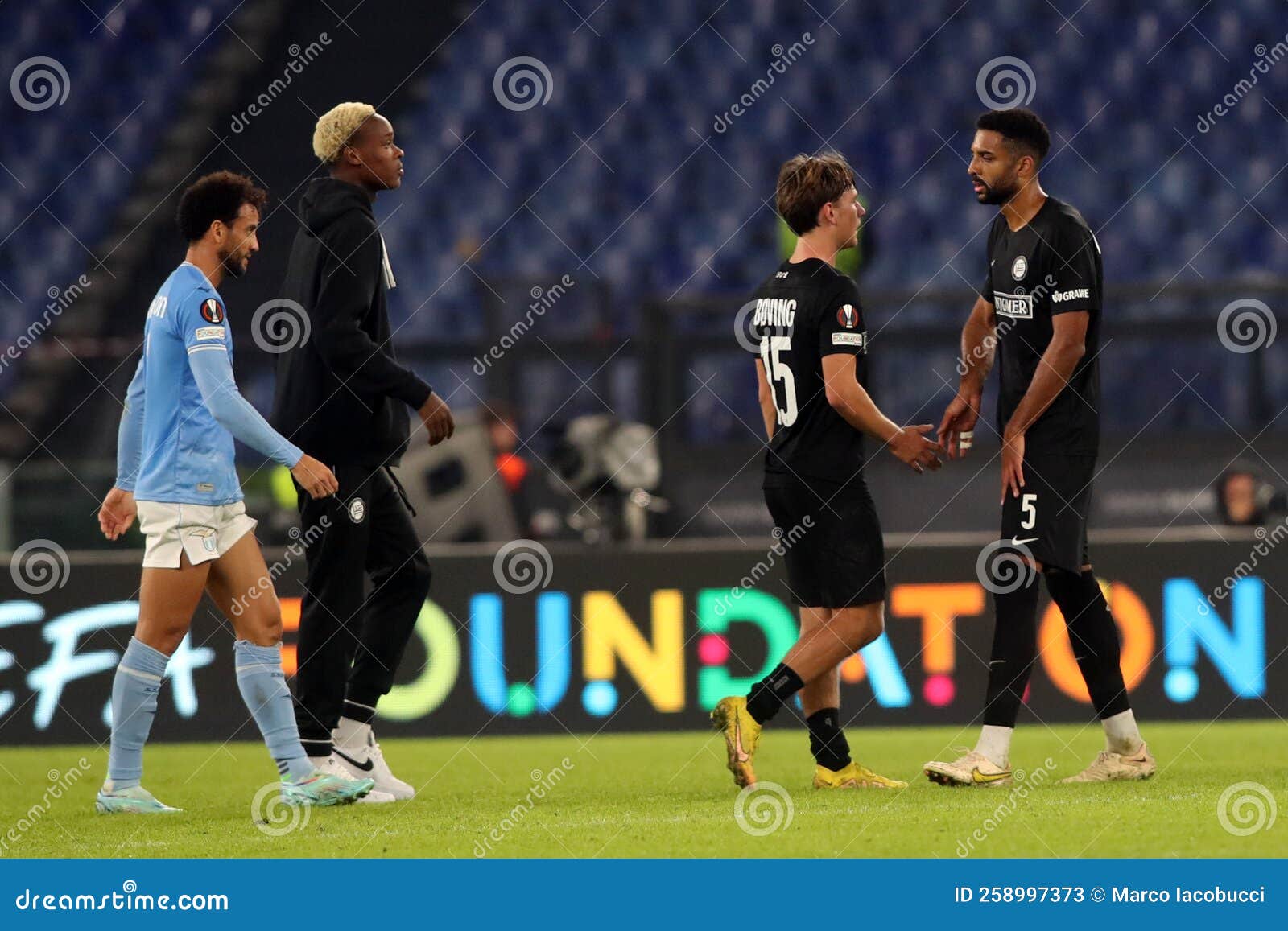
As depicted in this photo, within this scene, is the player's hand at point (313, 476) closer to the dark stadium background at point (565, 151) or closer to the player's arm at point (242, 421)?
the player's arm at point (242, 421)

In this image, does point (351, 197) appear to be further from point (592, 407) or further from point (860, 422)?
point (592, 407)

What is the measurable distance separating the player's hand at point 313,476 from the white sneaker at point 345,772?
877 mm

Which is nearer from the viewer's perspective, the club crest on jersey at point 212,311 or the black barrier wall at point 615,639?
the club crest on jersey at point 212,311

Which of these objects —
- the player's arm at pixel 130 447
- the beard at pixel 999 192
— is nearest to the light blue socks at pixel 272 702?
the player's arm at pixel 130 447

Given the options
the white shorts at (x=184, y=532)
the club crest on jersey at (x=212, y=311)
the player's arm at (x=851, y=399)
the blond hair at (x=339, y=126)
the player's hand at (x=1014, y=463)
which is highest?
the player's hand at (x=1014, y=463)

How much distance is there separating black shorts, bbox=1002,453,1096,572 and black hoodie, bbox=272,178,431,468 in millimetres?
1661

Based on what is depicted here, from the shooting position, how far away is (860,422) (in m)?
4.62

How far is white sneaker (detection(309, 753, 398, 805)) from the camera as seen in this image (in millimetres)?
4864

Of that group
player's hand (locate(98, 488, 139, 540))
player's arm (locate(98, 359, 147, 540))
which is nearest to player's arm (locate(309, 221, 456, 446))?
player's arm (locate(98, 359, 147, 540))

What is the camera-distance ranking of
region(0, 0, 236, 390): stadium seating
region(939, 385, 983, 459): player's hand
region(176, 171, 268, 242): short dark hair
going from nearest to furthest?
region(176, 171, 268, 242): short dark hair
region(939, 385, 983, 459): player's hand
region(0, 0, 236, 390): stadium seating

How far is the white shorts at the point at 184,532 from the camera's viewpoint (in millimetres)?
4504

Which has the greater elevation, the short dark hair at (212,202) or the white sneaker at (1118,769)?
the white sneaker at (1118,769)

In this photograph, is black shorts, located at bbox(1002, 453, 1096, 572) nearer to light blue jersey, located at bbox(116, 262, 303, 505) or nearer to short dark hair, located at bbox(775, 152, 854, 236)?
short dark hair, located at bbox(775, 152, 854, 236)
